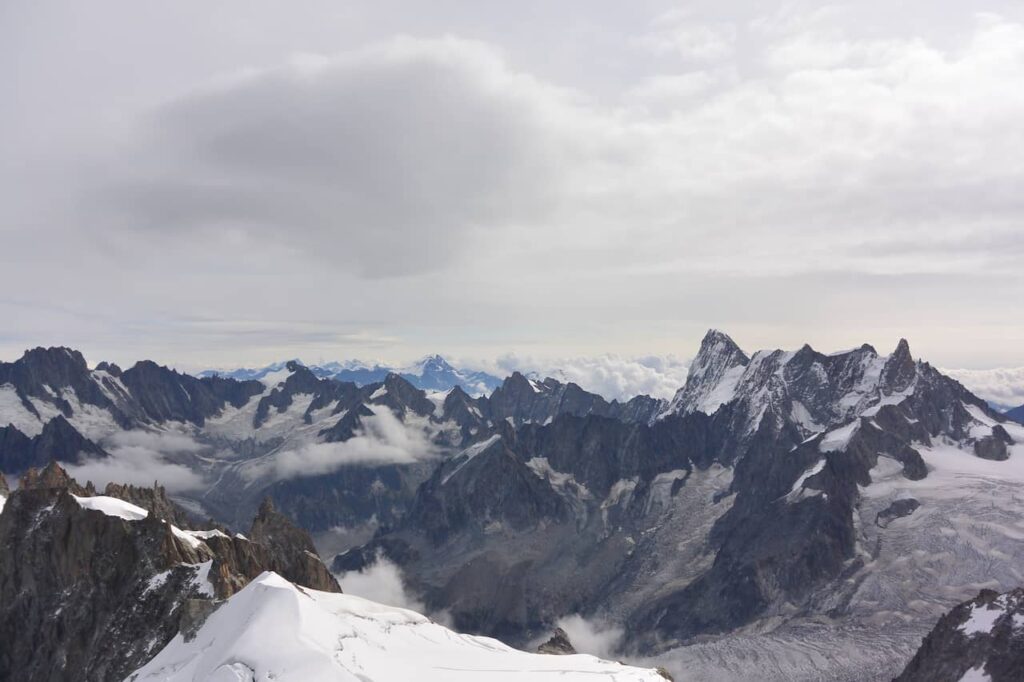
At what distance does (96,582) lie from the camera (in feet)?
424

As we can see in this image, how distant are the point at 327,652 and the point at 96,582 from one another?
69281 millimetres

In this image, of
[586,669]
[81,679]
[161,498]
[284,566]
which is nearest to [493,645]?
[586,669]

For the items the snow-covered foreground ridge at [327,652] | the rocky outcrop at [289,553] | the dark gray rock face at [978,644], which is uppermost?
the snow-covered foreground ridge at [327,652]

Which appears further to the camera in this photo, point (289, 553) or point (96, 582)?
point (289, 553)

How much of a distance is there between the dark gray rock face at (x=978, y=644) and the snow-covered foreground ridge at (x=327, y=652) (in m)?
112

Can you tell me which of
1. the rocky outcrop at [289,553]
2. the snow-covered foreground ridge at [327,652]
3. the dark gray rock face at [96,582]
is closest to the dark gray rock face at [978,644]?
the snow-covered foreground ridge at [327,652]

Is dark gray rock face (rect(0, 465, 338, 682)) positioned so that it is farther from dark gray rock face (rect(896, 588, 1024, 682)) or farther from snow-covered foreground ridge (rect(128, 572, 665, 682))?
dark gray rock face (rect(896, 588, 1024, 682))

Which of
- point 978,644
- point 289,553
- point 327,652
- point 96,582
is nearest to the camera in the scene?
point 327,652

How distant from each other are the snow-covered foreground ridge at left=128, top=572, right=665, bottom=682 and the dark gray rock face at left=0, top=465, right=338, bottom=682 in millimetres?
9506

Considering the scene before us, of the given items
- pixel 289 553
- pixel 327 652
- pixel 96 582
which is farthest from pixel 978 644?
pixel 96 582

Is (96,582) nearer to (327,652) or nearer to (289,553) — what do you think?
(289,553)

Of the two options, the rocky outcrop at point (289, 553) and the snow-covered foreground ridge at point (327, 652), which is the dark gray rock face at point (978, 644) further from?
the rocky outcrop at point (289, 553)

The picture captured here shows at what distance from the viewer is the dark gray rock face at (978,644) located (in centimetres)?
16412

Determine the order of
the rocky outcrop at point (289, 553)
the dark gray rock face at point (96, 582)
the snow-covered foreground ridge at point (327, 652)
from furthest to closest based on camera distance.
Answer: the rocky outcrop at point (289, 553) < the dark gray rock face at point (96, 582) < the snow-covered foreground ridge at point (327, 652)
